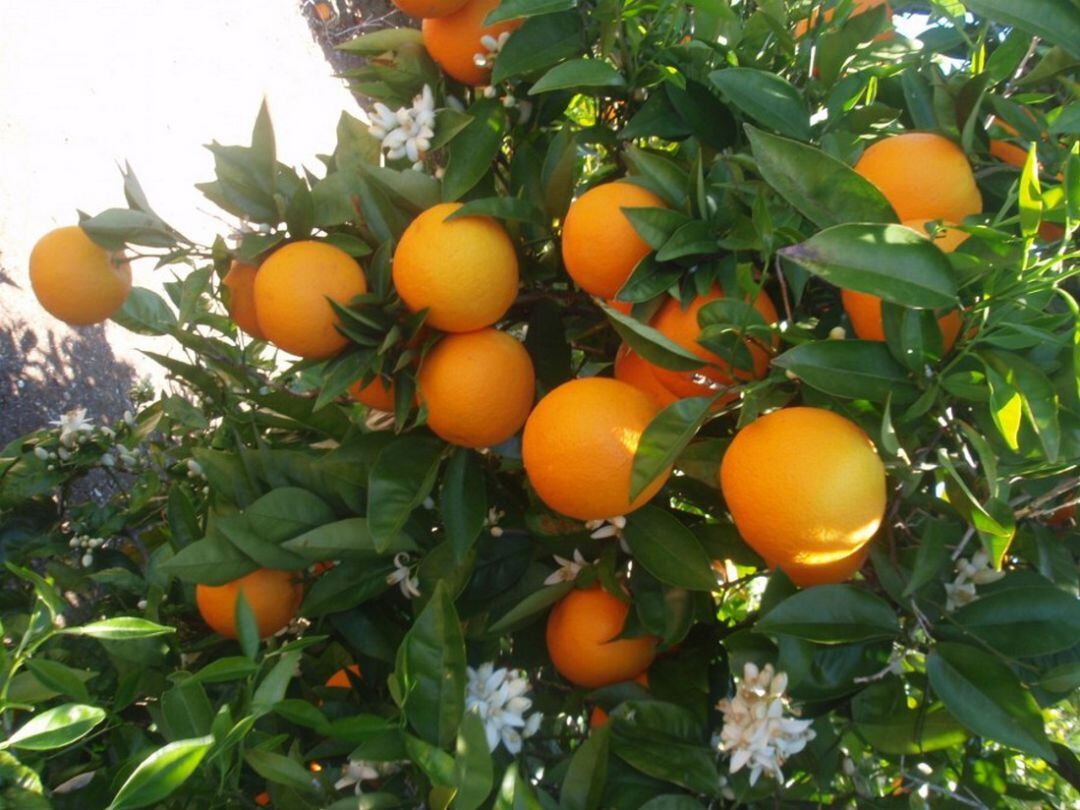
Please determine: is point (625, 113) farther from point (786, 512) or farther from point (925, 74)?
point (786, 512)

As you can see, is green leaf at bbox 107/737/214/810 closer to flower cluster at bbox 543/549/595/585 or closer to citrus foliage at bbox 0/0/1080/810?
citrus foliage at bbox 0/0/1080/810

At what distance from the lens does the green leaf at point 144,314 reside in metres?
1.44

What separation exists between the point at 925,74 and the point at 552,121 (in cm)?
A: 43

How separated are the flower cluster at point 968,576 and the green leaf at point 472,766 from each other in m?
0.46

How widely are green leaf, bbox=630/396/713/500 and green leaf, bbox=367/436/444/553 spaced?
0.94ft

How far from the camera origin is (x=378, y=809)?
2.46ft

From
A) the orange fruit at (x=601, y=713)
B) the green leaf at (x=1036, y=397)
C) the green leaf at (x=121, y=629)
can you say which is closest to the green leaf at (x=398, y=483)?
the green leaf at (x=121, y=629)

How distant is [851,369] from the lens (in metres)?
0.68

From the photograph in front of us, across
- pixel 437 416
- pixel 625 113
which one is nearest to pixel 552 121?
pixel 625 113

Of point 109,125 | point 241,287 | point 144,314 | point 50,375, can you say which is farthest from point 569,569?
point 109,125

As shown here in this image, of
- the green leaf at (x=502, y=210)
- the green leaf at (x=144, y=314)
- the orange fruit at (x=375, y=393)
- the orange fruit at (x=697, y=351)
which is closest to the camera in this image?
the orange fruit at (x=697, y=351)

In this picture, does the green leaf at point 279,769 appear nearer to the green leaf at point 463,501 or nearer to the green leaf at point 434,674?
the green leaf at point 434,674

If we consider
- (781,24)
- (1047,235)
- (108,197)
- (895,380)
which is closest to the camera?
(895,380)

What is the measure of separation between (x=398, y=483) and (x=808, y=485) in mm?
451
